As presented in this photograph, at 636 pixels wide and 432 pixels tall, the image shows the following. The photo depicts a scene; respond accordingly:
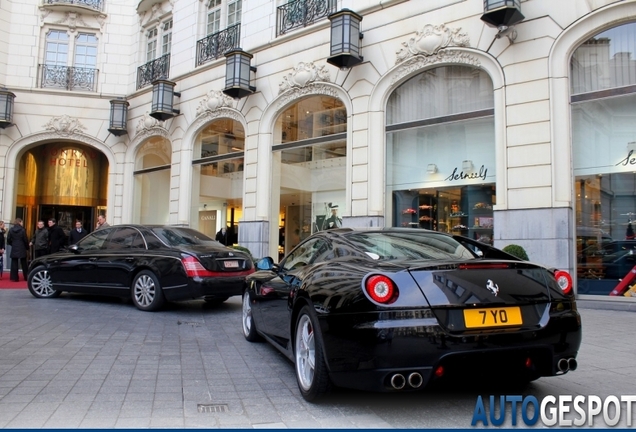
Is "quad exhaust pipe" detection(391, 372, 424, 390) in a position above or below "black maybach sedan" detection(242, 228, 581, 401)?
below

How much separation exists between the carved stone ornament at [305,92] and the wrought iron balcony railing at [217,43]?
3.07 meters

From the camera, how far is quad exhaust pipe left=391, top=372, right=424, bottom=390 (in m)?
3.07

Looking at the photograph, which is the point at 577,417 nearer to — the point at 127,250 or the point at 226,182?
the point at 127,250

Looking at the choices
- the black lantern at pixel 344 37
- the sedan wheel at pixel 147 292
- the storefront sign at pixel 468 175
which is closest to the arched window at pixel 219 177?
the black lantern at pixel 344 37

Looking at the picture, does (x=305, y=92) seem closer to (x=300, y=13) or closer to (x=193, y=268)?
(x=300, y=13)

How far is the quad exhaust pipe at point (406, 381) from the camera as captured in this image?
3072 mm

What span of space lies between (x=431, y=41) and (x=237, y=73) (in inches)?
220

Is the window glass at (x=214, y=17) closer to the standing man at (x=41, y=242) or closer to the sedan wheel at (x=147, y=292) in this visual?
the standing man at (x=41, y=242)

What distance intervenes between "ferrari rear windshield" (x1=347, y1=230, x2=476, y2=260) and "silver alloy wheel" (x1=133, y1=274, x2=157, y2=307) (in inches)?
194

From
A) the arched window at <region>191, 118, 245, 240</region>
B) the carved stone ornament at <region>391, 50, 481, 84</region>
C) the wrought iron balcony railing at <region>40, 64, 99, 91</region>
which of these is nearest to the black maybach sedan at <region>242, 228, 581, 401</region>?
the carved stone ornament at <region>391, 50, 481, 84</region>

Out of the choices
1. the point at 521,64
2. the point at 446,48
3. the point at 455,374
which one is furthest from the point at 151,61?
the point at 455,374

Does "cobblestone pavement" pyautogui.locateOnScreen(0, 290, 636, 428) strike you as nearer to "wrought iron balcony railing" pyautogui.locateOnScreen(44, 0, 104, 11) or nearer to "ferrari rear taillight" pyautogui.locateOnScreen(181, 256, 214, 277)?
"ferrari rear taillight" pyautogui.locateOnScreen(181, 256, 214, 277)

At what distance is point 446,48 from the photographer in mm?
10984

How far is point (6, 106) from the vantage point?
1795cm
